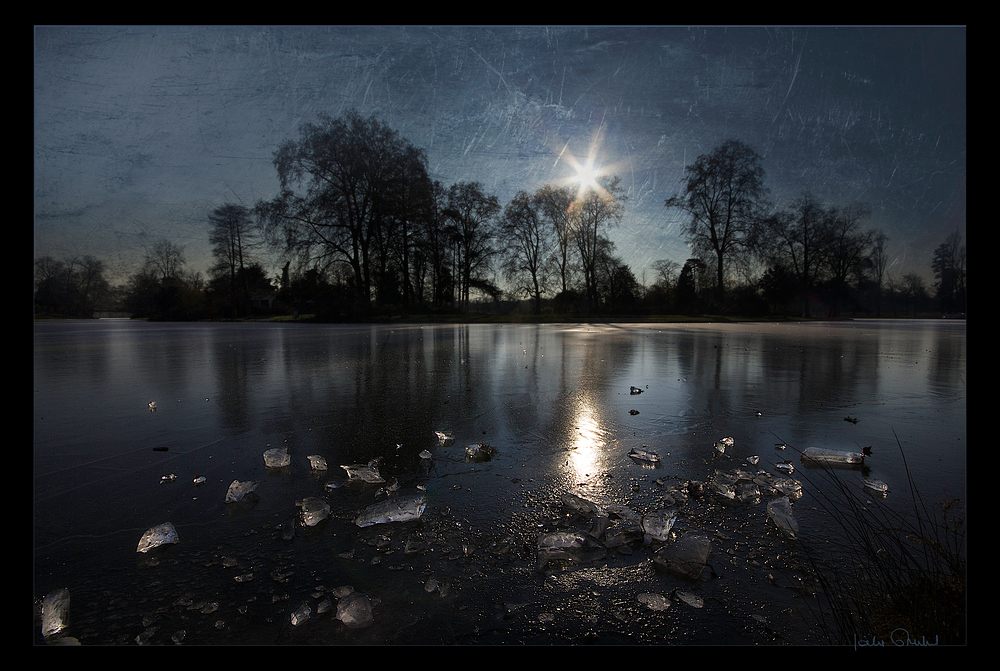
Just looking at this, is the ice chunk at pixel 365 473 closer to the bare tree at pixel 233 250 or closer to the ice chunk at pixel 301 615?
the ice chunk at pixel 301 615

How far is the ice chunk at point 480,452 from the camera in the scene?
2432 mm

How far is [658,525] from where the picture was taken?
157 cm

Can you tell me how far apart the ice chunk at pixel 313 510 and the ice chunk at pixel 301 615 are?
56 centimetres

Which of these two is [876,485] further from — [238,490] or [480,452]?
[238,490]

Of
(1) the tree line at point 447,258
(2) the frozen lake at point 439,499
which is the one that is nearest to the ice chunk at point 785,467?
(2) the frozen lake at point 439,499

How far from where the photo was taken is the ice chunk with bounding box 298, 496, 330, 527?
1664 millimetres

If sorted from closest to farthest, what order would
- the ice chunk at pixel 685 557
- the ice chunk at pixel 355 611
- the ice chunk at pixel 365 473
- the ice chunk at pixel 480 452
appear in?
the ice chunk at pixel 355 611, the ice chunk at pixel 685 557, the ice chunk at pixel 365 473, the ice chunk at pixel 480 452

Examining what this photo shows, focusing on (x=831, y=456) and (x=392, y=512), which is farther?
(x=831, y=456)

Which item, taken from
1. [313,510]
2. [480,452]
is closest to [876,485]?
[480,452]

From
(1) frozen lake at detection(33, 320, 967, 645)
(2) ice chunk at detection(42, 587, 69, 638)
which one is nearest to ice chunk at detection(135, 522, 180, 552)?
(1) frozen lake at detection(33, 320, 967, 645)

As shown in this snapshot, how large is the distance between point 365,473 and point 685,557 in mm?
1596
